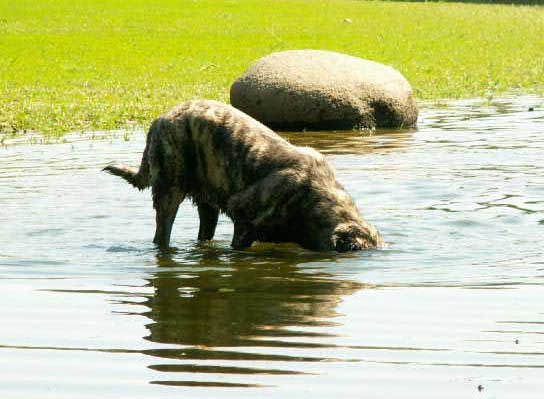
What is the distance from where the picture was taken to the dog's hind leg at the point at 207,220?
10750 millimetres

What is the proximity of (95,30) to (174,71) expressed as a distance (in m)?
11.9

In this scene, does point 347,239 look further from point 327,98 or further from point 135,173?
point 327,98

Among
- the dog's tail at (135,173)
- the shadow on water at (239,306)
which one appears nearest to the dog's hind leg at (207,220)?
the shadow on water at (239,306)

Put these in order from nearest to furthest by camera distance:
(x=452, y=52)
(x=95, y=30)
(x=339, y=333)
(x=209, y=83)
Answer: (x=339, y=333) → (x=209, y=83) → (x=452, y=52) → (x=95, y=30)

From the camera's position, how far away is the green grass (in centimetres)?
2325

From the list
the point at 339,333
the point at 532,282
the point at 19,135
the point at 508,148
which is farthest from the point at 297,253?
the point at 19,135

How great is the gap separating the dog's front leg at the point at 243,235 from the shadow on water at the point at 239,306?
86mm

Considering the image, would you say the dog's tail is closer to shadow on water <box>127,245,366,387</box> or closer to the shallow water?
the shallow water

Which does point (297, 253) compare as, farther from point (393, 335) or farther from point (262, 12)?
point (262, 12)

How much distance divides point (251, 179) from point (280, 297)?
6.21ft

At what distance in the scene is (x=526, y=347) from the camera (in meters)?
6.57

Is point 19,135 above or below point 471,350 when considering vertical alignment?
below

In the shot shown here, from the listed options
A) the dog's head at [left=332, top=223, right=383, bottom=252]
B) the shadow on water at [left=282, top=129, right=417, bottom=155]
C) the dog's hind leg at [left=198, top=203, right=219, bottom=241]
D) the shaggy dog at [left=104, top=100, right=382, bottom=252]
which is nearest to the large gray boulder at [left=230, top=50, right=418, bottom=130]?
the shadow on water at [left=282, top=129, right=417, bottom=155]

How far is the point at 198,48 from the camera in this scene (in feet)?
116
